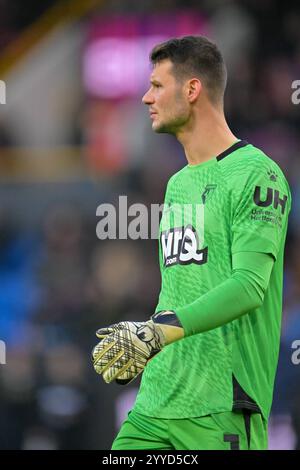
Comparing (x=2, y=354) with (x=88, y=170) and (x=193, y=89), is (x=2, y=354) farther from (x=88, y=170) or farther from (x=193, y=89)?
(x=193, y=89)

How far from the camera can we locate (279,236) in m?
3.78

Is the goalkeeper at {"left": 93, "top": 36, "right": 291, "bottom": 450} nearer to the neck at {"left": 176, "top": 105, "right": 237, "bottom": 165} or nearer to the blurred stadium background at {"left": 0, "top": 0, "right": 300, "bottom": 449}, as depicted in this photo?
the neck at {"left": 176, "top": 105, "right": 237, "bottom": 165}

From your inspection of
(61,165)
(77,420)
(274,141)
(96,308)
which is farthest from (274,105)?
(77,420)

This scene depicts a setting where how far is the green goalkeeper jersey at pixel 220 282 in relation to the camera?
3.77 m

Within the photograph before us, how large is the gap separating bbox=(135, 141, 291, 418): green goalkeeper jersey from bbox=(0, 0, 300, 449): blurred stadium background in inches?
138

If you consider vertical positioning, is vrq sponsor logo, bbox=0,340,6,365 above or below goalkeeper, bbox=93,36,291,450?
below

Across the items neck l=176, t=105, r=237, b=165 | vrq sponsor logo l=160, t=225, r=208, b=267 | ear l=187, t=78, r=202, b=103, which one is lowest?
vrq sponsor logo l=160, t=225, r=208, b=267

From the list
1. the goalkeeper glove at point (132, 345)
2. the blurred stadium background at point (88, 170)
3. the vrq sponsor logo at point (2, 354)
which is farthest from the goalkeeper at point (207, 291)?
the vrq sponsor logo at point (2, 354)

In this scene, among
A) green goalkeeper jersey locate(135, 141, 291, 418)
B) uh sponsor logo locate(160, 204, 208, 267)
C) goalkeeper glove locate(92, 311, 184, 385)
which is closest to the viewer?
goalkeeper glove locate(92, 311, 184, 385)

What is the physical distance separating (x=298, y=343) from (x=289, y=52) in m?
3.94

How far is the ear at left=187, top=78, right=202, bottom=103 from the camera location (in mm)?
4129

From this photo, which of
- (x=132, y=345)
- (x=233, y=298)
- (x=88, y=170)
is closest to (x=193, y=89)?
(x=233, y=298)

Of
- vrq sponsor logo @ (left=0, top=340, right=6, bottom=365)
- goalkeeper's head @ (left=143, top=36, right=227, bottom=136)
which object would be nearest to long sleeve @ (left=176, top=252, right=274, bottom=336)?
goalkeeper's head @ (left=143, top=36, right=227, bottom=136)

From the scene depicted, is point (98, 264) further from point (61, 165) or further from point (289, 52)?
point (289, 52)
